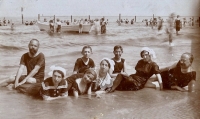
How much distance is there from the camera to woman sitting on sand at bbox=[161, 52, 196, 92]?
2.87m

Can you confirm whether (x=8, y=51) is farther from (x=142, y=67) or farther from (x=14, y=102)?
(x=142, y=67)

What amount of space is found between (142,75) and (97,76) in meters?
0.52

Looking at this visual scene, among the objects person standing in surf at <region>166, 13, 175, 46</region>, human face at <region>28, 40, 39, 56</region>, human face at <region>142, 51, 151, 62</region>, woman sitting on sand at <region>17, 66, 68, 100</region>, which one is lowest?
woman sitting on sand at <region>17, 66, 68, 100</region>

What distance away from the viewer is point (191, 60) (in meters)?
2.89

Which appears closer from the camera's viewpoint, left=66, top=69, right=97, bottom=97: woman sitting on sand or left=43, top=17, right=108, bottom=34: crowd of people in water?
left=66, top=69, right=97, bottom=97: woman sitting on sand

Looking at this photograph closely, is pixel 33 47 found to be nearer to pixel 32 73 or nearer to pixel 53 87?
pixel 32 73

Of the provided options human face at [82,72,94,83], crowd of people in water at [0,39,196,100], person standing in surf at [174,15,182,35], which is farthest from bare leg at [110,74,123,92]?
person standing in surf at [174,15,182,35]

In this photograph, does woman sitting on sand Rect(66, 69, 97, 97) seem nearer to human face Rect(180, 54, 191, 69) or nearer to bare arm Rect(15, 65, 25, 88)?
bare arm Rect(15, 65, 25, 88)

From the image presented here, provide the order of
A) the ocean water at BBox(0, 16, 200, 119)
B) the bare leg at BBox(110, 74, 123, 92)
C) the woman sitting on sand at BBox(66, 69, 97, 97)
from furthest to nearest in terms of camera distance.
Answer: the bare leg at BBox(110, 74, 123, 92) < the woman sitting on sand at BBox(66, 69, 97, 97) < the ocean water at BBox(0, 16, 200, 119)

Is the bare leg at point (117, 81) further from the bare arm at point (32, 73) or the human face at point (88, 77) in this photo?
the bare arm at point (32, 73)

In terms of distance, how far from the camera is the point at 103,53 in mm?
2875

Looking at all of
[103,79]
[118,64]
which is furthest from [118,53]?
[103,79]

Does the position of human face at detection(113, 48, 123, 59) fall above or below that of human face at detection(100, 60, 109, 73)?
above

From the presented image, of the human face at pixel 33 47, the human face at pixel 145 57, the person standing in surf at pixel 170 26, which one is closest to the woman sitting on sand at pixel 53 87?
the human face at pixel 33 47
